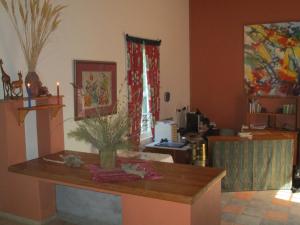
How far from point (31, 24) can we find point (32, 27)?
0.15ft

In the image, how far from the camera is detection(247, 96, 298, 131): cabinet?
222 inches

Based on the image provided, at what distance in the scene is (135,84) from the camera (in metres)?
4.67

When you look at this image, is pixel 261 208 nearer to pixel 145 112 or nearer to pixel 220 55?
pixel 145 112

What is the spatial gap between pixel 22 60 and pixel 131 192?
1677mm

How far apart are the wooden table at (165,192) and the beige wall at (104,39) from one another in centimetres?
102

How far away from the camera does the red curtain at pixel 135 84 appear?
4508 mm

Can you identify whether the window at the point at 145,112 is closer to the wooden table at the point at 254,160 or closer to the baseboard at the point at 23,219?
the wooden table at the point at 254,160

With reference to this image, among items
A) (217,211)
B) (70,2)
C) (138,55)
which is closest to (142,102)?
(138,55)

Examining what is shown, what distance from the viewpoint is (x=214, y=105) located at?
6340mm

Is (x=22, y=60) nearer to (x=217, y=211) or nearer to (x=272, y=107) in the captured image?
(x=217, y=211)

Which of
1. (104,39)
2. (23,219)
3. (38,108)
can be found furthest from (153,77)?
(23,219)

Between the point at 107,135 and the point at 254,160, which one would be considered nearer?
the point at 107,135

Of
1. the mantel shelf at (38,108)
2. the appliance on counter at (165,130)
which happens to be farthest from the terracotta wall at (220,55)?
the mantel shelf at (38,108)

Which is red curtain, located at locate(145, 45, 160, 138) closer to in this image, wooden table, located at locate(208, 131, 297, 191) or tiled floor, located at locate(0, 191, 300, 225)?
wooden table, located at locate(208, 131, 297, 191)
